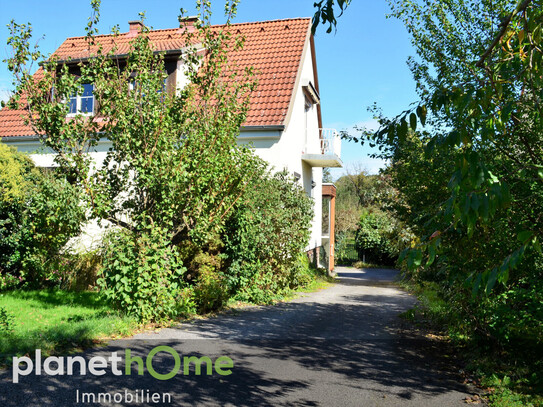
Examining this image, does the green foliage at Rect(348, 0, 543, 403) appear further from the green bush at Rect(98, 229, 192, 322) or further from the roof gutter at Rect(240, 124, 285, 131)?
the roof gutter at Rect(240, 124, 285, 131)

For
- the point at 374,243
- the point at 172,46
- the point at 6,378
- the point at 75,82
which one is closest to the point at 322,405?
the point at 6,378

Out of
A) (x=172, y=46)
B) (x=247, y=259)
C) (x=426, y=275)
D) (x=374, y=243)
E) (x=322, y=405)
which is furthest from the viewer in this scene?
(x=374, y=243)

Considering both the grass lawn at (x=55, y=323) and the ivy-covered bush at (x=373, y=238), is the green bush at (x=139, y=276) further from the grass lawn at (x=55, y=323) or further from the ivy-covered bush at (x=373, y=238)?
the ivy-covered bush at (x=373, y=238)

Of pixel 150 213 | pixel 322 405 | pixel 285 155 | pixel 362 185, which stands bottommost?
pixel 322 405

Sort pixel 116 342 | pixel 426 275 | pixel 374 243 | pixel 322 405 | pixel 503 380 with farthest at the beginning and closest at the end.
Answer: pixel 374 243 < pixel 426 275 < pixel 116 342 < pixel 503 380 < pixel 322 405

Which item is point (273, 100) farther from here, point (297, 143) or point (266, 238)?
point (266, 238)

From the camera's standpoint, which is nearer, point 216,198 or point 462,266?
point 462,266

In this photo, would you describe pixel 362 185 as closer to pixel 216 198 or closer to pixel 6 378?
pixel 216 198

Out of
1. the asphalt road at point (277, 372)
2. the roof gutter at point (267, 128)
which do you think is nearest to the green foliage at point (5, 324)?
the asphalt road at point (277, 372)

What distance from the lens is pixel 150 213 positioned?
949 cm

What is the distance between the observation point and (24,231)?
12.3m

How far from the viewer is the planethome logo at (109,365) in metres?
5.89

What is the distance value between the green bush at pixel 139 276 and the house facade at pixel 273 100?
243 inches

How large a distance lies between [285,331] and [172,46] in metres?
10.7
